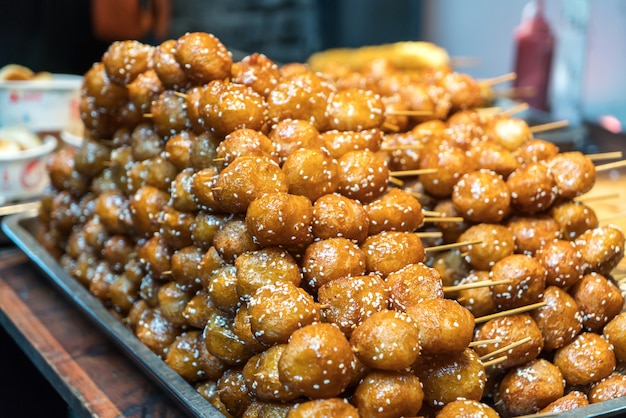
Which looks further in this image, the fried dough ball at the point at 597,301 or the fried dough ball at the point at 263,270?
the fried dough ball at the point at 597,301

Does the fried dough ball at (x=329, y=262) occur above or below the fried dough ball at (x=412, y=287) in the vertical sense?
above

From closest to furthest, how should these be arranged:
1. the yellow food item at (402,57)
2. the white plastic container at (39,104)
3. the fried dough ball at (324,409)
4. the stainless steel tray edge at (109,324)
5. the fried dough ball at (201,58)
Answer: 1. the fried dough ball at (324,409)
2. the stainless steel tray edge at (109,324)
3. the fried dough ball at (201,58)
4. the white plastic container at (39,104)
5. the yellow food item at (402,57)

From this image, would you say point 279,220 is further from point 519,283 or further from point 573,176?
point 573,176

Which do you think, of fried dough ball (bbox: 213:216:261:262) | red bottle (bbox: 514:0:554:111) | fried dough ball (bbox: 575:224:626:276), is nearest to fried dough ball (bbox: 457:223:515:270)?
fried dough ball (bbox: 575:224:626:276)

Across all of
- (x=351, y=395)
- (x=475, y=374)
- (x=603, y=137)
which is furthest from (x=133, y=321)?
(x=603, y=137)

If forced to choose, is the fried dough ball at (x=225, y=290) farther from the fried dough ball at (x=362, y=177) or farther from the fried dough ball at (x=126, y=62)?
the fried dough ball at (x=126, y=62)

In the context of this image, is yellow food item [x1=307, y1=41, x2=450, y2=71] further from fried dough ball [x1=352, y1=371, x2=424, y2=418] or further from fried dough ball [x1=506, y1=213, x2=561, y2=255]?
fried dough ball [x1=352, y1=371, x2=424, y2=418]

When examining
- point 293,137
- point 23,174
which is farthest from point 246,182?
point 23,174

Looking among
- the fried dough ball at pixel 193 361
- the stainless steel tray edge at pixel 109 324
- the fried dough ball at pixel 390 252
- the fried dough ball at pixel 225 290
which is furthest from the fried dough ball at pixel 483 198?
the stainless steel tray edge at pixel 109 324
